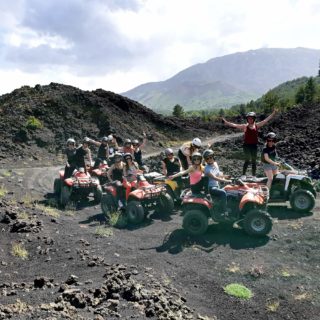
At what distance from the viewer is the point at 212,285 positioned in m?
10.2

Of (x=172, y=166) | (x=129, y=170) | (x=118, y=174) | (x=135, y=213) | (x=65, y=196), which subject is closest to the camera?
(x=135, y=213)

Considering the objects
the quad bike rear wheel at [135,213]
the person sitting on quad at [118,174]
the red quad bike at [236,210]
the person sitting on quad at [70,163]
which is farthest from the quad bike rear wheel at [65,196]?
the red quad bike at [236,210]

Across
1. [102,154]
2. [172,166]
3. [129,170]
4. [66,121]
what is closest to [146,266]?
[129,170]

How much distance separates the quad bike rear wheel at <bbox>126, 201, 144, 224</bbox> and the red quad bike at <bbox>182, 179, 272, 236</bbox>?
1.91m

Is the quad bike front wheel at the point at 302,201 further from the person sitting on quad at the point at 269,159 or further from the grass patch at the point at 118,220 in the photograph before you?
the grass patch at the point at 118,220

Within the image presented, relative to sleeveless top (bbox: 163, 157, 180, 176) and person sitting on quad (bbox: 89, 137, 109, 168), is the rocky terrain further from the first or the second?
person sitting on quad (bbox: 89, 137, 109, 168)

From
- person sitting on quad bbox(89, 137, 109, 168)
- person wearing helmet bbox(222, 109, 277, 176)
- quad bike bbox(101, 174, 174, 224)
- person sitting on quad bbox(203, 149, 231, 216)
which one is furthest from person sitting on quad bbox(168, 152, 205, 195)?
person sitting on quad bbox(89, 137, 109, 168)

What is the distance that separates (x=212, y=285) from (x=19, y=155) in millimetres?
28893

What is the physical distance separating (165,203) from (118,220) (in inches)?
70.8

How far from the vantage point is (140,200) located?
1503 centimetres

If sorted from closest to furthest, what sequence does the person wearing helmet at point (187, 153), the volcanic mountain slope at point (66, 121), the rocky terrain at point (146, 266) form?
the rocky terrain at point (146, 266)
the person wearing helmet at point (187, 153)
the volcanic mountain slope at point (66, 121)

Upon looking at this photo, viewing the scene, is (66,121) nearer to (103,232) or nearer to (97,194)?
(97,194)

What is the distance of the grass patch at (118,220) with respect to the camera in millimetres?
14755

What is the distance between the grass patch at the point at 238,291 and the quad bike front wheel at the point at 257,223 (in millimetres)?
2757
